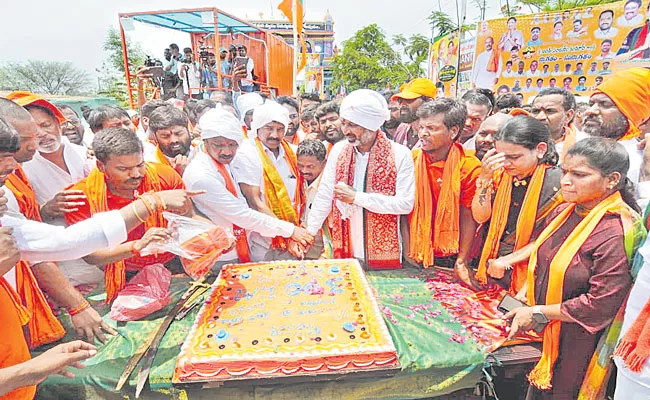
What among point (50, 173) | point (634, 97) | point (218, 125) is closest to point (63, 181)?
point (50, 173)

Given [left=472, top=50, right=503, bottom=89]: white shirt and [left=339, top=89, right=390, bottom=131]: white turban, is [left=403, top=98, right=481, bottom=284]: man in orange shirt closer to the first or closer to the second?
[left=339, top=89, right=390, bottom=131]: white turban

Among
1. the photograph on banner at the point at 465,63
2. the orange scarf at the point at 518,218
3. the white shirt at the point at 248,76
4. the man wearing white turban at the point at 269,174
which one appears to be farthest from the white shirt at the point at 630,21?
the man wearing white turban at the point at 269,174

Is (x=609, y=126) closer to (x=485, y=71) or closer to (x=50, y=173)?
(x=50, y=173)

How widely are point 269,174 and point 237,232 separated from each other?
23.4 inches

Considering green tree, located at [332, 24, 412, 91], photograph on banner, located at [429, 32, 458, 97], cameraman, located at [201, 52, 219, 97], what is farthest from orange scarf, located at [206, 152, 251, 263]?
green tree, located at [332, 24, 412, 91]

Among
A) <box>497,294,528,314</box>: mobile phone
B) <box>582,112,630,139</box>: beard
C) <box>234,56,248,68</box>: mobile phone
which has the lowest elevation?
<box>497,294,528,314</box>: mobile phone

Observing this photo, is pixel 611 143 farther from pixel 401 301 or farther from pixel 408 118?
pixel 408 118

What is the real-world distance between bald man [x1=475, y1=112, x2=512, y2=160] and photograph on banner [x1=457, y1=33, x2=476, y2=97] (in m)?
9.49

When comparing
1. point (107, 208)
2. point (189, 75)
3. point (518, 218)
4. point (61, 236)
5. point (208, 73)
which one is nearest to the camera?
point (61, 236)

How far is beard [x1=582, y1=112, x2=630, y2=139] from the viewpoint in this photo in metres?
2.35

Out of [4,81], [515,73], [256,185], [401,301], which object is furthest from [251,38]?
[4,81]

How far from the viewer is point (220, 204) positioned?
255cm

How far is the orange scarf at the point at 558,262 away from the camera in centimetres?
168

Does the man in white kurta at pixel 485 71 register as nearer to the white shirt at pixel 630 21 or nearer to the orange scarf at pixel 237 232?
the white shirt at pixel 630 21
